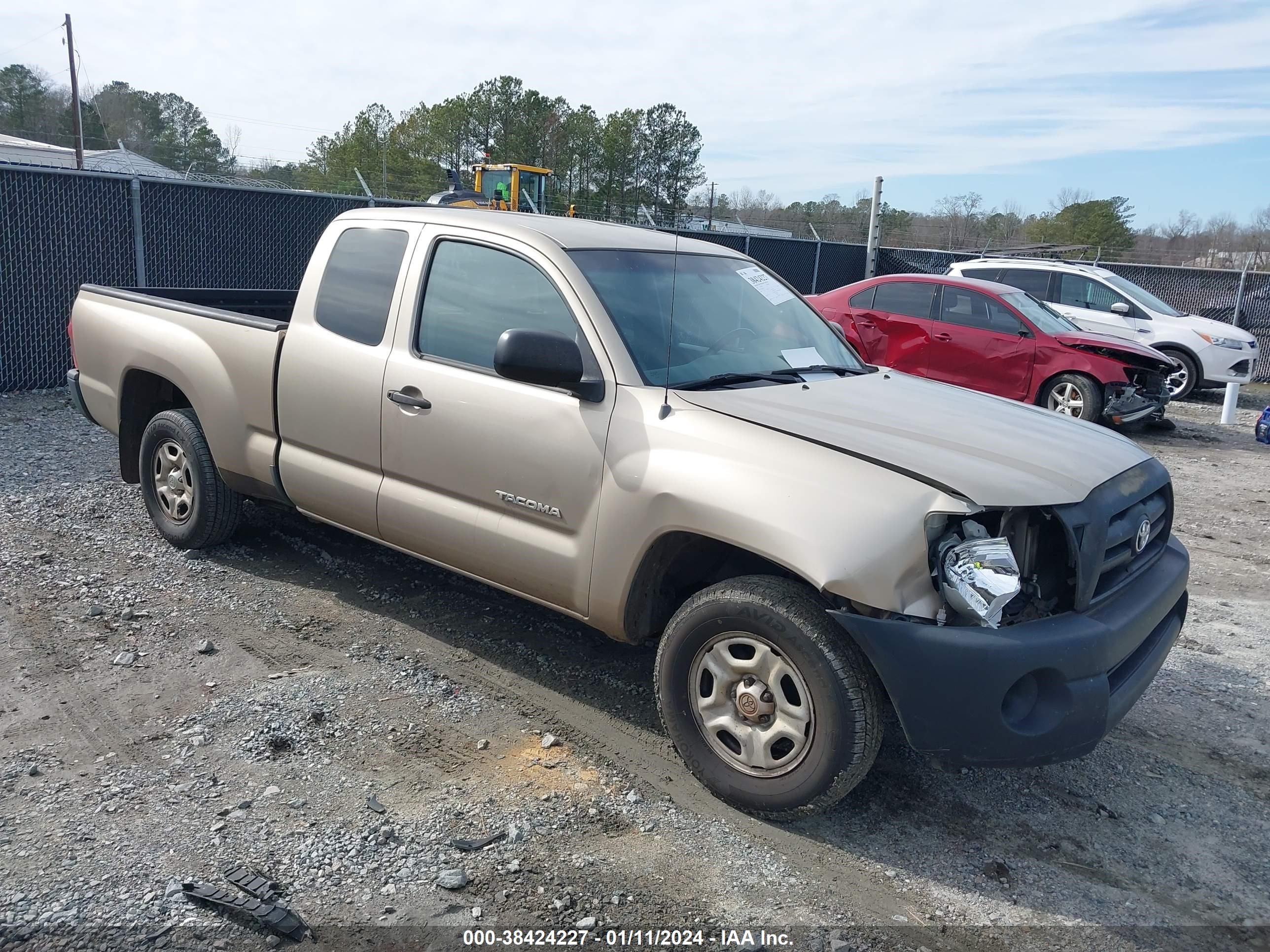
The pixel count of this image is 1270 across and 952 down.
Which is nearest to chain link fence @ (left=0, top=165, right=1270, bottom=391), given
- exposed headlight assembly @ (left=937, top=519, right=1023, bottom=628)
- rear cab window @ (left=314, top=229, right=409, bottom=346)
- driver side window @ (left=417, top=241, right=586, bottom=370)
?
rear cab window @ (left=314, top=229, right=409, bottom=346)

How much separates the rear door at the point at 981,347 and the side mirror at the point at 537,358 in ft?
26.4

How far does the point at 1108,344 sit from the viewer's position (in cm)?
1068

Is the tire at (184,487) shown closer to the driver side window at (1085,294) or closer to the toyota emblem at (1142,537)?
the toyota emblem at (1142,537)

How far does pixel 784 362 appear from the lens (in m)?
4.23

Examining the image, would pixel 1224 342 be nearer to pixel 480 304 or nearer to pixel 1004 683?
pixel 480 304

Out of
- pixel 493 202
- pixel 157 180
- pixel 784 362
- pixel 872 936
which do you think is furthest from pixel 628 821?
pixel 493 202

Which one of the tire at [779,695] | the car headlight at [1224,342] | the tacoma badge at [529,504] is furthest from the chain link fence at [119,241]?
the car headlight at [1224,342]

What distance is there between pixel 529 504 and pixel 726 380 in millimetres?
899

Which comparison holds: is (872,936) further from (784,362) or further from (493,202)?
(493,202)

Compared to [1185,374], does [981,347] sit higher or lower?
higher

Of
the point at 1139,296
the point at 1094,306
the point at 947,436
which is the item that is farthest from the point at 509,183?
the point at 947,436

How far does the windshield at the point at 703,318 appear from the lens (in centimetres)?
388

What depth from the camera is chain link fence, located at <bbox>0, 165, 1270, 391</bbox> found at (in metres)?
9.89

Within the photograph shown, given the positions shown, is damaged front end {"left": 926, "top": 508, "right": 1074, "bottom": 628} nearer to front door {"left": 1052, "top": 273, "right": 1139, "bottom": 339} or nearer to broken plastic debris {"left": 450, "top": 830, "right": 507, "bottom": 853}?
broken plastic debris {"left": 450, "top": 830, "right": 507, "bottom": 853}
